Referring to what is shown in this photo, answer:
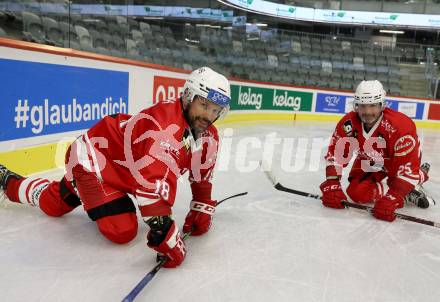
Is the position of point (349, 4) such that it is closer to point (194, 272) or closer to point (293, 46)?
point (293, 46)

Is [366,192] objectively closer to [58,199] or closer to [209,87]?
[209,87]

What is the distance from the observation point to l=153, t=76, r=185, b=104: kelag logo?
15.8ft

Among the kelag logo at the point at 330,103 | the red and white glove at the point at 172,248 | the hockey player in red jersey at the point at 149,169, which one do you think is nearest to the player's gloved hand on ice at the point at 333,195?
the hockey player in red jersey at the point at 149,169

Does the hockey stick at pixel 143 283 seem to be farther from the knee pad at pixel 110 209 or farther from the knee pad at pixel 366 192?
the knee pad at pixel 366 192

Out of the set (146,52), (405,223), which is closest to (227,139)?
(146,52)

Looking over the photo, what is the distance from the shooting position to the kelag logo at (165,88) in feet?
15.8

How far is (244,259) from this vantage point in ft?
5.89

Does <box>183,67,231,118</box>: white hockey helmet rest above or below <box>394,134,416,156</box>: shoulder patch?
above

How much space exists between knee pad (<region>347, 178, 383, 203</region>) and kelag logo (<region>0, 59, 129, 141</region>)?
7.74 ft

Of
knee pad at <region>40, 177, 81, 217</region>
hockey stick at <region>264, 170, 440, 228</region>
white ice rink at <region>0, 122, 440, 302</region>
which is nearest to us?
white ice rink at <region>0, 122, 440, 302</region>

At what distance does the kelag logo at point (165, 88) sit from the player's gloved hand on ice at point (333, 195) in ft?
8.30

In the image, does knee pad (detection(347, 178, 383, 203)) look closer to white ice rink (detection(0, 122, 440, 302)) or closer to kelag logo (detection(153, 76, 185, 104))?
white ice rink (detection(0, 122, 440, 302))

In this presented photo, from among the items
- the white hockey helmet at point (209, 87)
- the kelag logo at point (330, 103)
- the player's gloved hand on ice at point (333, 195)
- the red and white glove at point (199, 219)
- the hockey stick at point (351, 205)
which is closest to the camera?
the white hockey helmet at point (209, 87)

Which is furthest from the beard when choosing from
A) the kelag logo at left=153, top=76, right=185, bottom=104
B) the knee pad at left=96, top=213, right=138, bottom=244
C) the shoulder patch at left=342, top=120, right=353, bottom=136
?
the kelag logo at left=153, top=76, right=185, bottom=104
